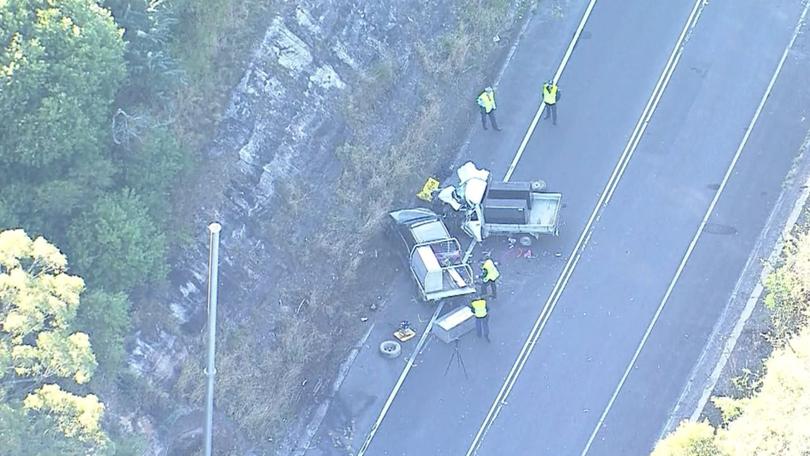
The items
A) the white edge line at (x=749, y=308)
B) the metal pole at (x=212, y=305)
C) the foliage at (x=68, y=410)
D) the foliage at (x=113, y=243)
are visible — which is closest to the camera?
the foliage at (x=68, y=410)

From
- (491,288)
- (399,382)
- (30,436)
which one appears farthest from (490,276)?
(30,436)

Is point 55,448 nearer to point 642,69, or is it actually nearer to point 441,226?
point 441,226

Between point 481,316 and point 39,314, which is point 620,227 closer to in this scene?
point 481,316

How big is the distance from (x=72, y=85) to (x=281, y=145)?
7.06 meters

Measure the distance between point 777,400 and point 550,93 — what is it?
11793mm

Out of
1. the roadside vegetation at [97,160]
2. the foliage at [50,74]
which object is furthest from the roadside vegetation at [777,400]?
the foliage at [50,74]

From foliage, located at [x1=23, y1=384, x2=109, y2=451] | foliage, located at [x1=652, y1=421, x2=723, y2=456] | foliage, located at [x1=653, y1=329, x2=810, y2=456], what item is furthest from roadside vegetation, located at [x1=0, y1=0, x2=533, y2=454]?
foliage, located at [x1=653, y1=329, x2=810, y2=456]

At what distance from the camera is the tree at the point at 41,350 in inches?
702

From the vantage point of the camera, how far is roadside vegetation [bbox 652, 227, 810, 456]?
20.0m

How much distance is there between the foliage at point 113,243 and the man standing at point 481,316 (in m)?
8.63

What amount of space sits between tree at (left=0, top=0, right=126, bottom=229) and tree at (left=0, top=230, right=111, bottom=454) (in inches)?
105

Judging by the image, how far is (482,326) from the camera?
2647cm

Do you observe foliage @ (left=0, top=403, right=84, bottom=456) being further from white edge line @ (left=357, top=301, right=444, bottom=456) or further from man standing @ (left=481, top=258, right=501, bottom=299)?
man standing @ (left=481, top=258, right=501, bottom=299)

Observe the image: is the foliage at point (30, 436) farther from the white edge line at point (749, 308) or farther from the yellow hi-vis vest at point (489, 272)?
the white edge line at point (749, 308)
